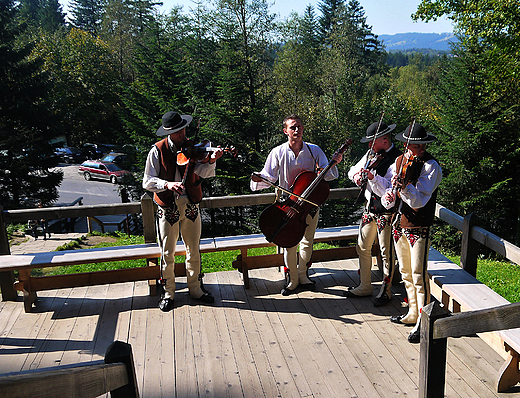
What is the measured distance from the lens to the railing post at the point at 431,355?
2.03 metres

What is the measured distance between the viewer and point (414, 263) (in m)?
3.67

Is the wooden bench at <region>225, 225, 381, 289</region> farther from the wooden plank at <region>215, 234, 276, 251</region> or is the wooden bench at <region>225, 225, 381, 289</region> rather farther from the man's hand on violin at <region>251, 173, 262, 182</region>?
the man's hand on violin at <region>251, 173, 262, 182</region>

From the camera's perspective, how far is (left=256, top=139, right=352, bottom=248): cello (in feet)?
13.6

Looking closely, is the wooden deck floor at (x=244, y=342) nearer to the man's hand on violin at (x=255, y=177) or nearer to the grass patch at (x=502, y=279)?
the man's hand on violin at (x=255, y=177)

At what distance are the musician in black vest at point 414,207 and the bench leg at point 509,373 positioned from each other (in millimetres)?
741

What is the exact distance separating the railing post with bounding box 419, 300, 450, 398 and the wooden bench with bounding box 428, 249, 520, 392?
3.66 feet

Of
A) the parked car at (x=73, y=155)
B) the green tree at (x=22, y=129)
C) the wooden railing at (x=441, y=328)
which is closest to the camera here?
the wooden railing at (x=441, y=328)

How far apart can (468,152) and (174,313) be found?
15667 millimetres

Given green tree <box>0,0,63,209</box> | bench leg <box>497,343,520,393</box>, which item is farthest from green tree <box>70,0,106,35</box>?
bench leg <box>497,343,520,393</box>

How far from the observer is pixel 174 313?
4301 mm

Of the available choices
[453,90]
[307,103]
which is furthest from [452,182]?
[307,103]

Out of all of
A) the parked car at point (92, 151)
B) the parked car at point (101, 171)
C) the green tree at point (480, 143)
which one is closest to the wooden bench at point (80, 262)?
the green tree at point (480, 143)

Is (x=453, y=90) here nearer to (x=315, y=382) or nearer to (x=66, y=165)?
(x=315, y=382)

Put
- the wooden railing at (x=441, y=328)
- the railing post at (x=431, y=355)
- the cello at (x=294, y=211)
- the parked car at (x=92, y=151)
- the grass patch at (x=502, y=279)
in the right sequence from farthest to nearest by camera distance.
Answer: the parked car at (x=92, y=151)
the grass patch at (x=502, y=279)
the cello at (x=294, y=211)
the railing post at (x=431, y=355)
the wooden railing at (x=441, y=328)
